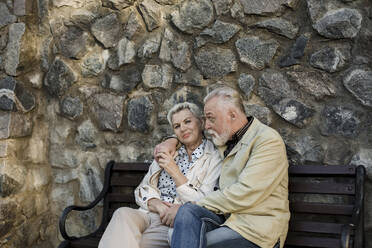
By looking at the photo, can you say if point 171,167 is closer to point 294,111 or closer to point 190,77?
point 190,77

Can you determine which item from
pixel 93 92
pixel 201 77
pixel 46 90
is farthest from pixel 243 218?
pixel 46 90

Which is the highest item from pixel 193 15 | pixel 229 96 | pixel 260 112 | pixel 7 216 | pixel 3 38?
pixel 193 15

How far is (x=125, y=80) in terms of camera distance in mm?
3592

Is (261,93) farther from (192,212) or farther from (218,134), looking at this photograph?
(192,212)

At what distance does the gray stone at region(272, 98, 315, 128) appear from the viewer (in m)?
3.03

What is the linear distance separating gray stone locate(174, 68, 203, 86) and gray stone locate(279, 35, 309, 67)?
25.6 inches

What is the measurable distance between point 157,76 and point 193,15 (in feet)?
1.80

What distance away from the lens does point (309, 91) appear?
9.94 ft

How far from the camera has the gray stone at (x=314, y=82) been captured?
298cm

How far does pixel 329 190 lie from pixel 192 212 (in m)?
0.94

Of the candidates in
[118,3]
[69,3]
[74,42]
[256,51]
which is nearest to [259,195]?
[256,51]

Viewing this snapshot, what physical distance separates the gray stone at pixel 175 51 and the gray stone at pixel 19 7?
123 centimetres

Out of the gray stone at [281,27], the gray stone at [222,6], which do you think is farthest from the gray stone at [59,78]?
the gray stone at [281,27]

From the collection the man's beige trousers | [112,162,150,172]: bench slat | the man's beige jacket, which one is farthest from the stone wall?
the man's beige trousers
